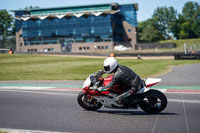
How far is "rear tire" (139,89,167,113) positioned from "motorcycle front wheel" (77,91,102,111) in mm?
1392

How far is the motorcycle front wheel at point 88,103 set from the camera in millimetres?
8000

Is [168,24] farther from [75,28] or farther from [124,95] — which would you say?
[124,95]

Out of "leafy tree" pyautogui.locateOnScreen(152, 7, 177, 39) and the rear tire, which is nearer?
the rear tire

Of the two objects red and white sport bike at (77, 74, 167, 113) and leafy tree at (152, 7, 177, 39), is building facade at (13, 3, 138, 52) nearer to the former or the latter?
leafy tree at (152, 7, 177, 39)

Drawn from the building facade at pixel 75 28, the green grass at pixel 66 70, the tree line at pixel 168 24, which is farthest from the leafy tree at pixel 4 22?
the green grass at pixel 66 70

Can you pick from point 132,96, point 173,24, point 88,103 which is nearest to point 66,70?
point 88,103

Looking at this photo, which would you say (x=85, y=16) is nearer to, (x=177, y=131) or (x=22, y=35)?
(x=22, y=35)

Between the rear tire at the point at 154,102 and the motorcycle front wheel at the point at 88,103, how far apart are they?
4.57 ft

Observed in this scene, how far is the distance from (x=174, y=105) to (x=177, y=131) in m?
3.20

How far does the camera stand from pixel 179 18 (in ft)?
369

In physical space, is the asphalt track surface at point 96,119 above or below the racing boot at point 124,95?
below

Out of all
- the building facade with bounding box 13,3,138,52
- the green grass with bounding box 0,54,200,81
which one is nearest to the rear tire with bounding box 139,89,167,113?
the green grass with bounding box 0,54,200,81

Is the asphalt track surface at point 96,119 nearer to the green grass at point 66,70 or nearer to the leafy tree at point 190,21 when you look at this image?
the green grass at point 66,70

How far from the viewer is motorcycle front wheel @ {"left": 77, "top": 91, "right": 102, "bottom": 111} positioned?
800 cm
